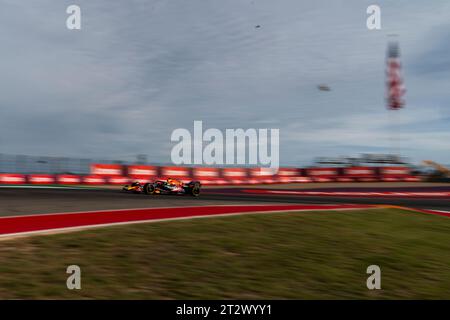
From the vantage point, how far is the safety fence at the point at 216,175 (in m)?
23.6

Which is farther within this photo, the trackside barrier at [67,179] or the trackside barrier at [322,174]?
the trackside barrier at [322,174]

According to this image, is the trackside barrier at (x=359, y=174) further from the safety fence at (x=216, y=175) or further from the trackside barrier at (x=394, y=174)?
the trackside barrier at (x=394, y=174)

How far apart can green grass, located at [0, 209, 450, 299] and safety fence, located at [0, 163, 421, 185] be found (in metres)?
18.7

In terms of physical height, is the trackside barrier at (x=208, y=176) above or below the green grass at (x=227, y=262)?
above

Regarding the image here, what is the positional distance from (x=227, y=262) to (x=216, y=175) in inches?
953

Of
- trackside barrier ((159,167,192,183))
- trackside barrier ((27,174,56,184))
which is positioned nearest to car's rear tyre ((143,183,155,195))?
trackside barrier ((27,174,56,184))

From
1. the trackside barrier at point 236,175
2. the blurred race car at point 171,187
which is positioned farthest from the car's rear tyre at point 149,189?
the trackside barrier at point 236,175

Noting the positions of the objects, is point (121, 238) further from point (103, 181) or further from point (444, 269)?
point (103, 181)

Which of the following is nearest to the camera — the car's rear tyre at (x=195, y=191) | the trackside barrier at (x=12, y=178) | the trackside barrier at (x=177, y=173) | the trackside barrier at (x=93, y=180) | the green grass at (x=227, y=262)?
the green grass at (x=227, y=262)

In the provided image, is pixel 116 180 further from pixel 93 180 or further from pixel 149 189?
pixel 149 189

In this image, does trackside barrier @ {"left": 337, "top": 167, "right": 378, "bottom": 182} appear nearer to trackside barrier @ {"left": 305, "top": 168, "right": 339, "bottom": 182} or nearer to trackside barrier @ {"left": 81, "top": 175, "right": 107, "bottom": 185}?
trackside barrier @ {"left": 305, "top": 168, "right": 339, "bottom": 182}

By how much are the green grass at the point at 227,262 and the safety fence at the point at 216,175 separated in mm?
18664

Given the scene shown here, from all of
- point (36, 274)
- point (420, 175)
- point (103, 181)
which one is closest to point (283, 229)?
point (36, 274)

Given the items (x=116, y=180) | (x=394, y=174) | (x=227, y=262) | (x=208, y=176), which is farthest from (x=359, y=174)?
(x=227, y=262)
